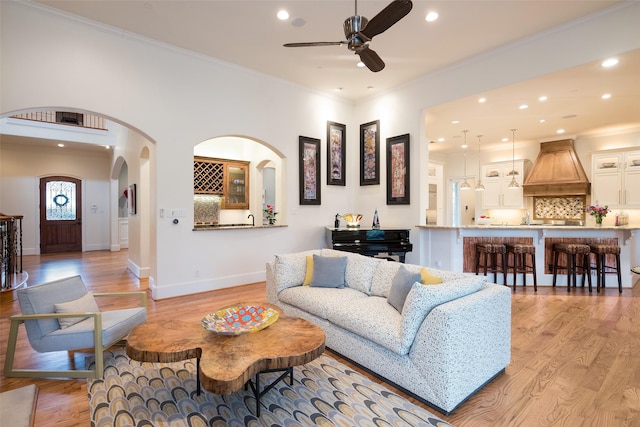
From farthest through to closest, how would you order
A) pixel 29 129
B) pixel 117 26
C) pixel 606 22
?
pixel 29 129 → pixel 117 26 → pixel 606 22

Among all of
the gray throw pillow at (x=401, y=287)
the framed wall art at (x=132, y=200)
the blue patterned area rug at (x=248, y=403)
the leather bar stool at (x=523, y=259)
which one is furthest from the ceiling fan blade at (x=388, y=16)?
the framed wall art at (x=132, y=200)

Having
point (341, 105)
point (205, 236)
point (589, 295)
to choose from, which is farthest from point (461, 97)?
point (205, 236)

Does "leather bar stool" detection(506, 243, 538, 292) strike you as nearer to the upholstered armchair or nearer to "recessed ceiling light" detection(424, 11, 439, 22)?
"recessed ceiling light" detection(424, 11, 439, 22)

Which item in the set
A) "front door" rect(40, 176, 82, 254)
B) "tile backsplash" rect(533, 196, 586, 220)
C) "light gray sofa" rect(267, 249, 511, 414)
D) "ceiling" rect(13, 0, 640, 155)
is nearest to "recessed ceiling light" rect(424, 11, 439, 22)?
"ceiling" rect(13, 0, 640, 155)

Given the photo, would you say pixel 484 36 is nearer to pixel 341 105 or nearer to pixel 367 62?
pixel 367 62

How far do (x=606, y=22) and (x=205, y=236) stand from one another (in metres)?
5.99

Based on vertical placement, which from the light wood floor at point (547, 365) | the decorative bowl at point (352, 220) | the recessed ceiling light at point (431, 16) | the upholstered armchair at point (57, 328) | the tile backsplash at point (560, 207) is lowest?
the light wood floor at point (547, 365)

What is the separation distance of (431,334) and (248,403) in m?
1.34

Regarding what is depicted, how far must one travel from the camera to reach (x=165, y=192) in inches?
184

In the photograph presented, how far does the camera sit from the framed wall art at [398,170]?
19.3 ft

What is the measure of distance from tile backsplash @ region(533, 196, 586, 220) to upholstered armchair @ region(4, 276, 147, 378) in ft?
32.3

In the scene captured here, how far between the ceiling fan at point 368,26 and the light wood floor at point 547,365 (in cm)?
293

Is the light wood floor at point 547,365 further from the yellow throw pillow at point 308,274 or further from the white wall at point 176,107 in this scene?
the yellow throw pillow at point 308,274

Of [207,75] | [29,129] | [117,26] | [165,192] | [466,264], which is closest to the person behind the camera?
[117,26]
